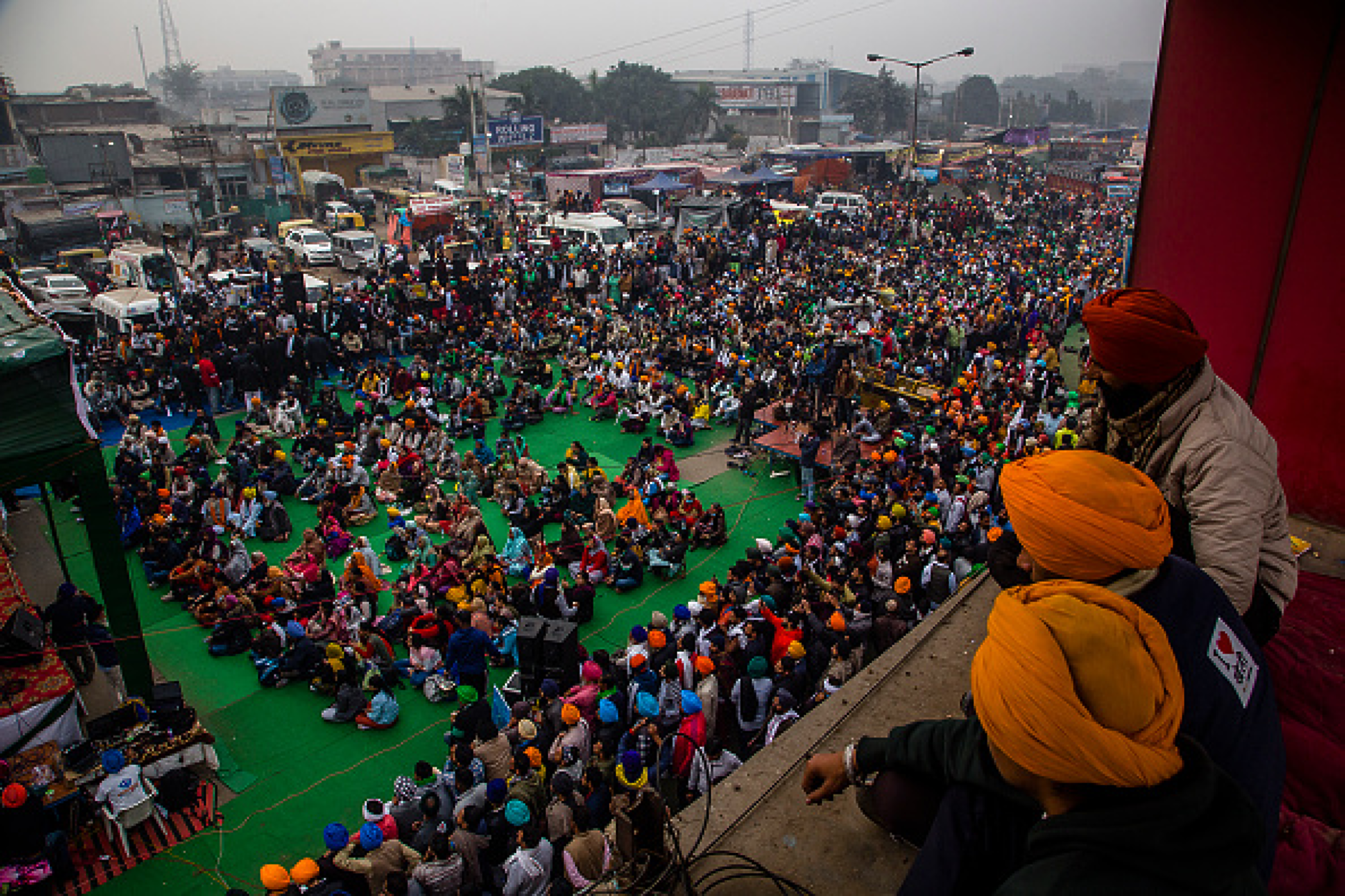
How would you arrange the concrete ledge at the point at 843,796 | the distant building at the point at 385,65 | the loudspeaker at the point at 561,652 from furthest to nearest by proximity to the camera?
the distant building at the point at 385,65, the loudspeaker at the point at 561,652, the concrete ledge at the point at 843,796

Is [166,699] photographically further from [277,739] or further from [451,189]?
[451,189]

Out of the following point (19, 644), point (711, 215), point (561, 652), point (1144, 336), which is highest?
point (1144, 336)

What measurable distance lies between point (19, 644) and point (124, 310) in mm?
12946

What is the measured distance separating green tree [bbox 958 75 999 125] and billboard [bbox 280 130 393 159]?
78645 millimetres

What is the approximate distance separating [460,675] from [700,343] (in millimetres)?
11083

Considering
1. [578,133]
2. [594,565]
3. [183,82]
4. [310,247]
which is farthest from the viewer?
[183,82]

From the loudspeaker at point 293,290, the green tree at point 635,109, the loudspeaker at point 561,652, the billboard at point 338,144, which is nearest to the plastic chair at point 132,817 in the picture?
the loudspeaker at point 561,652

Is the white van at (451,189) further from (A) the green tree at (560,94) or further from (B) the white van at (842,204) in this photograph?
(A) the green tree at (560,94)

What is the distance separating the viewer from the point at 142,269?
2320 centimetres

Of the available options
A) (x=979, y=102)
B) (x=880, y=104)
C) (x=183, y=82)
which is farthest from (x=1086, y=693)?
(x=183, y=82)

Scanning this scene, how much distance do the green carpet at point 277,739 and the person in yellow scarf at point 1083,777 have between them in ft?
20.6

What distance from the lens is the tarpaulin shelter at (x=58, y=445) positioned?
6.53m

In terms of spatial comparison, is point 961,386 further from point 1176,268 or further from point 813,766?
point 813,766

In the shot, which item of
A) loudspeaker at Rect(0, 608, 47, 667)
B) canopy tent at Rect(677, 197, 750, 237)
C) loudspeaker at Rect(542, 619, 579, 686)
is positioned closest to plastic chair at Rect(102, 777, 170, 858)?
loudspeaker at Rect(0, 608, 47, 667)
